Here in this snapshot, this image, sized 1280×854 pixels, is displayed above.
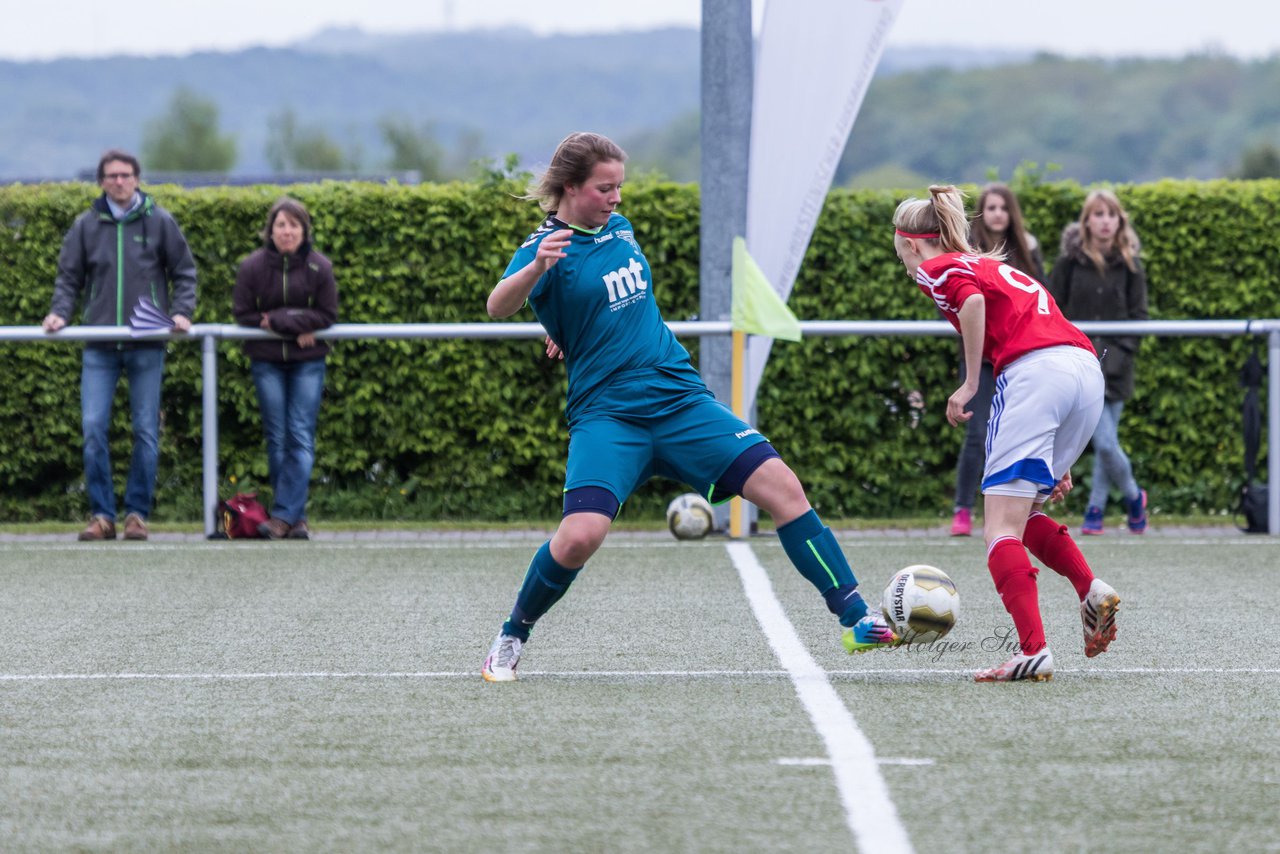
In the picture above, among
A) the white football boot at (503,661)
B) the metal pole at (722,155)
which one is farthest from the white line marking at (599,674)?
the metal pole at (722,155)

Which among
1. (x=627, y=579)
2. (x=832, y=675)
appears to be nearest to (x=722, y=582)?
(x=627, y=579)

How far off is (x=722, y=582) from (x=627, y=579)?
45cm

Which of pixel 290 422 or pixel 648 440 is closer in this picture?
pixel 648 440

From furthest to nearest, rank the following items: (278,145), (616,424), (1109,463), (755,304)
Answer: (278,145) → (1109,463) → (755,304) → (616,424)

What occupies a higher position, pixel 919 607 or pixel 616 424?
pixel 616 424

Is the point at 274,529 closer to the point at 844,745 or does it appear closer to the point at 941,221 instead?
the point at 941,221

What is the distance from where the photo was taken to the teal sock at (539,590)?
210 inches

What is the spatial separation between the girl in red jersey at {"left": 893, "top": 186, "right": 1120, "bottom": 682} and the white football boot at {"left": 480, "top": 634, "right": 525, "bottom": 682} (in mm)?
1432

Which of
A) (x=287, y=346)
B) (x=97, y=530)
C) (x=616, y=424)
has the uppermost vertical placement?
(x=616, y=424)

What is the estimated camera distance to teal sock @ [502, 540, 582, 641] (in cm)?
533

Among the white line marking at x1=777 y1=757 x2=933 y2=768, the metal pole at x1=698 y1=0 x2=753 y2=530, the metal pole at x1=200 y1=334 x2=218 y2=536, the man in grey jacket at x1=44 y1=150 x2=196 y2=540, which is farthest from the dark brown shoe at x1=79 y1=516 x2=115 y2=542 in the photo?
the white line marking at x1=777 y1=757 x2=933 y2=768

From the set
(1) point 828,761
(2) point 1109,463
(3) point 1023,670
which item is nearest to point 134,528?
(2) point 1109,463

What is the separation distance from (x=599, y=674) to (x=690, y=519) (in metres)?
4.09

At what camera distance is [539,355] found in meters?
11.0
